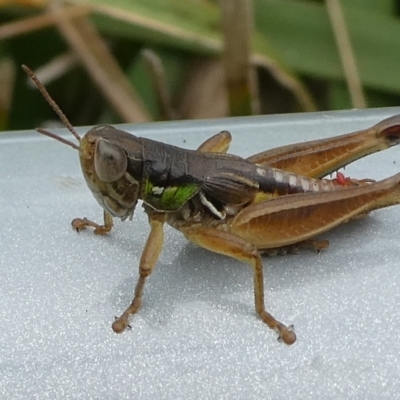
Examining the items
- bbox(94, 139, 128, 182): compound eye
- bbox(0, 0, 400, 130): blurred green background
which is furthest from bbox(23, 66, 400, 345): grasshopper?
bbox(0, 0, 400, 130): blurred green background

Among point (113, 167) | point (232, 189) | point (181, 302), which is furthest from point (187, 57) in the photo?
point (181, 302)

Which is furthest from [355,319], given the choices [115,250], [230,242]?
[115,250]

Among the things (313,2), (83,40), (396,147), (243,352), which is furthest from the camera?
(313,2)

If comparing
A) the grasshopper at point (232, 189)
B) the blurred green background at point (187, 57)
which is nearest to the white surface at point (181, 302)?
the grasshopper at point (232, 189)

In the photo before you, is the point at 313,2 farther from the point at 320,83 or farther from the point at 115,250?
the point at 115,250

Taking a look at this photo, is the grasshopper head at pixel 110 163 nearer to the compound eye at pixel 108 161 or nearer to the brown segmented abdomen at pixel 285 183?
the compound eye at pixel 108 161

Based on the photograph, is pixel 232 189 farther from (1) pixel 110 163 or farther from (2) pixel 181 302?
(2) pixel 181 302

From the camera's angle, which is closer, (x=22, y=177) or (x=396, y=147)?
(x=22, y=177)
